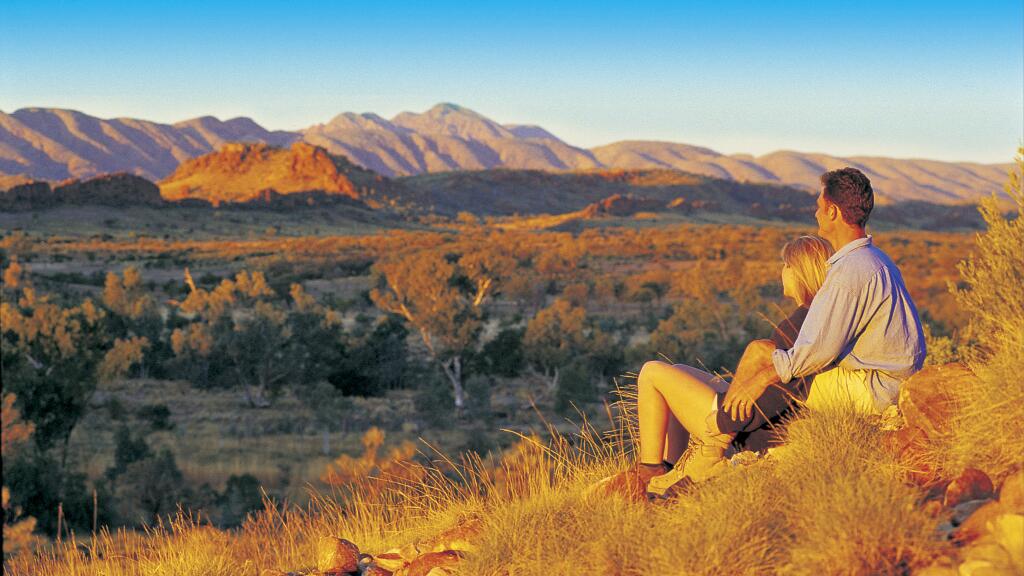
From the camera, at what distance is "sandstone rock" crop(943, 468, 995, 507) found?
2.93m

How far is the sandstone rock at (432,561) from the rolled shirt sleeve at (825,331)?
5.14 feet

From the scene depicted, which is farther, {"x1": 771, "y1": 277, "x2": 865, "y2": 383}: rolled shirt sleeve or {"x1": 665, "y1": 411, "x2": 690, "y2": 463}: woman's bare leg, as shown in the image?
{"x1": 665, "y1": 411, "x2": 690, "y2": 463}: woman's bare leg

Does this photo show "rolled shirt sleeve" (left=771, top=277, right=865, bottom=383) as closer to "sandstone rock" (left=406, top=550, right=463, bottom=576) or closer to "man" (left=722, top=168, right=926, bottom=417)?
"man" (left=722, top=168, right=926, bottom=417)

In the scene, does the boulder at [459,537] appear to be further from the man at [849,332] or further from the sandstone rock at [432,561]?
the man at [849,332]

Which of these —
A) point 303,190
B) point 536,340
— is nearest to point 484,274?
point 536,340

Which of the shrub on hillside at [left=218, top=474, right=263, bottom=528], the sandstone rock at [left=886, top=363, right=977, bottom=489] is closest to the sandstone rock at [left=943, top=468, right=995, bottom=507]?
the sandstone rock at [left=886, top=363, right=977, bottom=489]

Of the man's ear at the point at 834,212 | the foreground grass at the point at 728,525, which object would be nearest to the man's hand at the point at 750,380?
the foreground grass at the point at 728,525

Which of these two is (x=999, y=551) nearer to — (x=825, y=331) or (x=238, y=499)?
(x=825, y=331)

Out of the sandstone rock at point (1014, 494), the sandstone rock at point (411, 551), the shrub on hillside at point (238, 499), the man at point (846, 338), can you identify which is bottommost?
the shrub on hillside at point (238, 499)

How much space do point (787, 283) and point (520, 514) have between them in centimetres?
161

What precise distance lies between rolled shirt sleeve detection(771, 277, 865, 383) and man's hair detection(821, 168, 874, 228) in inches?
12.9

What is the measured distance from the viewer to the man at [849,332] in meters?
3.44

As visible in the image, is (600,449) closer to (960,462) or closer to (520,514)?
(520,514)

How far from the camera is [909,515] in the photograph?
8.68 feet
